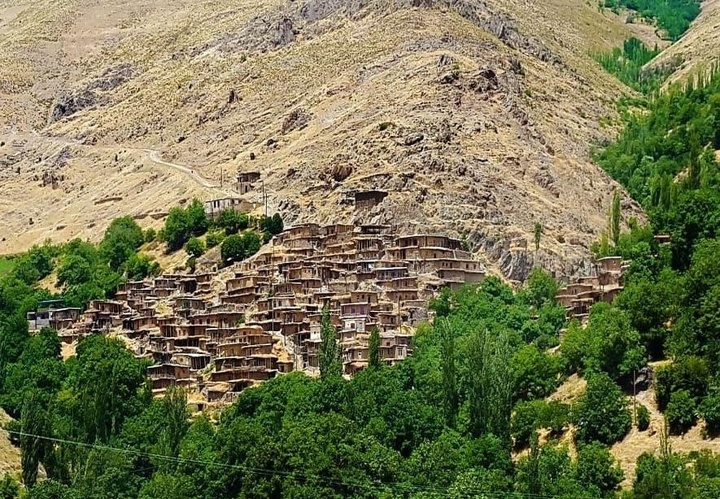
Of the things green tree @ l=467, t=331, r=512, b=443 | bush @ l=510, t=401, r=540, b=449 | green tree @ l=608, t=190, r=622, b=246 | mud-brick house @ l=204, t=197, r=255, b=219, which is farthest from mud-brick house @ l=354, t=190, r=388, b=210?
bush @ l=510, t=401, r=540, b=449

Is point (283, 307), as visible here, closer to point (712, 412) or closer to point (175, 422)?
point (175, 422)

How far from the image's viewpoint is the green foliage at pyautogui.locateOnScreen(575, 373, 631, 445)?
161 feet

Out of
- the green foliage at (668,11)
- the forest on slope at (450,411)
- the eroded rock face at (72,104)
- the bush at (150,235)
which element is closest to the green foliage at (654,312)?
the forest on slope at (450,411)

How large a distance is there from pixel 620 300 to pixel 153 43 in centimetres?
9582

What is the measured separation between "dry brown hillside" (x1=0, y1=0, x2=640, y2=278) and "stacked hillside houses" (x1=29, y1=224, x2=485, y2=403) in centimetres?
427

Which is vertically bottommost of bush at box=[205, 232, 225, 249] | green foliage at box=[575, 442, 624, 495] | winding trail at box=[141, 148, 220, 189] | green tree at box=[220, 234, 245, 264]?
green foliage at box=[575, 442, 624, 495]

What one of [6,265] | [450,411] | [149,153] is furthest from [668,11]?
[450,411]

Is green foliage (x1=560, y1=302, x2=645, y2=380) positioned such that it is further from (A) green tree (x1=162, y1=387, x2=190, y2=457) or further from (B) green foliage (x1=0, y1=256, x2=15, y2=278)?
(B) green foliage (x1=0, y1=256, x2=15, y2=278)

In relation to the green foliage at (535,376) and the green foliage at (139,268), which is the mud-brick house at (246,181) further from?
the green foliage at (535,376)

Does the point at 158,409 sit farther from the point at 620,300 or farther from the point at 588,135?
the point at 588,135

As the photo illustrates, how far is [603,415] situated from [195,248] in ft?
122

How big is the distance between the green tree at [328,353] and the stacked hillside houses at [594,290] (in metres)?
10.6

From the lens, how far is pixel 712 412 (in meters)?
46.0

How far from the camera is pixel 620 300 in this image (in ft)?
180
